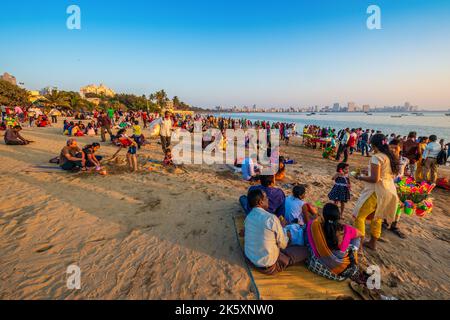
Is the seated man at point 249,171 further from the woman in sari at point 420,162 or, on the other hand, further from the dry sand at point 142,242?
the woman in sari at point 420,162

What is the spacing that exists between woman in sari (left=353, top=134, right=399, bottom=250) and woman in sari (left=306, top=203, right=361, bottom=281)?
2.43 ft

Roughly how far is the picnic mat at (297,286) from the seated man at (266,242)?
4.0 inches

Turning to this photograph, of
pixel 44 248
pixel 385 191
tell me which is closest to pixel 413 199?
pixel 385 191

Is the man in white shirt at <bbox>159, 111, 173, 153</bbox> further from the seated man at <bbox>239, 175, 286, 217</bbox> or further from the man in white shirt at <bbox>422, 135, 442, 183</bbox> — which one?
the man in white shirt at <bbox>422, 135, 442, 183</bbox>

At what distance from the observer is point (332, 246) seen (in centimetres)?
252

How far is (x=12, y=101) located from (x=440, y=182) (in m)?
42.4

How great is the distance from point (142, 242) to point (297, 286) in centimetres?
252

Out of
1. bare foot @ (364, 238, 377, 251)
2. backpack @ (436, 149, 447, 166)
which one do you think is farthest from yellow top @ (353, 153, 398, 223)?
backpack @ (436, 149, 447, 166)

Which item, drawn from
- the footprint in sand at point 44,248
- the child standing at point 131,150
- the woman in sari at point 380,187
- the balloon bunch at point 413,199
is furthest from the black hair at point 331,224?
the child standing at point 131,150

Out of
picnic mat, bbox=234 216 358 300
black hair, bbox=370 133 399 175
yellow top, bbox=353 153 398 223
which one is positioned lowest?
picnic mat, bbox=234 216 358 300

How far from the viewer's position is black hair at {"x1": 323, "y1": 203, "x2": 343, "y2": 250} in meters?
2.36

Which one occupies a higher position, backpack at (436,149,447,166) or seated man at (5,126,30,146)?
seated man at (5,126,30,146)
